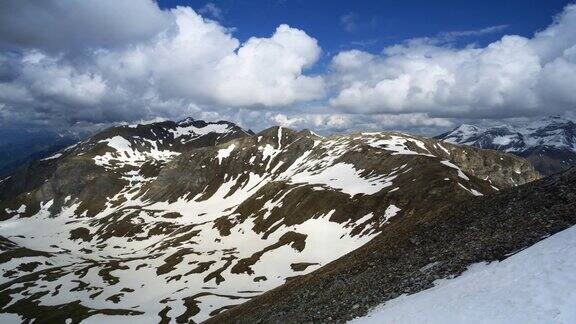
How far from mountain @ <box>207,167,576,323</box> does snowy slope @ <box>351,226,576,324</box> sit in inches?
2.0

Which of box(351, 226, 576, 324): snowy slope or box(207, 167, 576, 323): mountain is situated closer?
box(351, 226, 576, 324): snowy slope

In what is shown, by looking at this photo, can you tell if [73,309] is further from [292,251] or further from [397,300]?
[397,300]

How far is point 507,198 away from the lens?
40281 millimetres

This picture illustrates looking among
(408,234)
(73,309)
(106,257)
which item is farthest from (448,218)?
(106,257)

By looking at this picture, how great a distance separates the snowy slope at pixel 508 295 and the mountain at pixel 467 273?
2.0 inches

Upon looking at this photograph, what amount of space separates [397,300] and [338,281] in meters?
13.0

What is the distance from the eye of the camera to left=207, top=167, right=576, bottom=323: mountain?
18625mm

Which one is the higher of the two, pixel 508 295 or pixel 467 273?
pixel 508 295

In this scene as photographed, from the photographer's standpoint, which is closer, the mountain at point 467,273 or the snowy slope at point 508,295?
the snowy slope at point 508,295

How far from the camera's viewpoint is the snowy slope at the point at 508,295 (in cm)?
1695

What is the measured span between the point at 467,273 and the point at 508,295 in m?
6.64

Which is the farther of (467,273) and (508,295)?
(467,273)

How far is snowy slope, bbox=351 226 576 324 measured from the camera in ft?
55.6

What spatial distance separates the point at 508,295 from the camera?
19.0 metres
